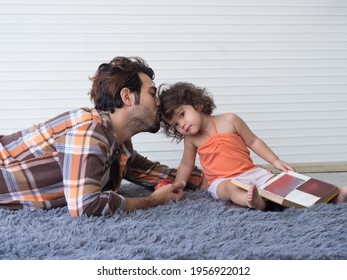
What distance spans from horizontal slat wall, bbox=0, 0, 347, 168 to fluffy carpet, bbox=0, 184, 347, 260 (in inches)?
52.4

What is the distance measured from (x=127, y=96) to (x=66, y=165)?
0.45 metres

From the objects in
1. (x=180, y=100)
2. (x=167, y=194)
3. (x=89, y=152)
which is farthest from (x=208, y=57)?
(x=89, y=152)

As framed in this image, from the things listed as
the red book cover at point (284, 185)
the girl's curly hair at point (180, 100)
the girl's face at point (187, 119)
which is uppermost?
the girl's curly hair at point (180, 100)

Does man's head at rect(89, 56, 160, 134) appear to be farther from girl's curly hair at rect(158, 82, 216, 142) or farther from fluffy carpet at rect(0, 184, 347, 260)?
fluffy carpet at rect(0, 184, 347, 260)

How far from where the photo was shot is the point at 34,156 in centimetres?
189

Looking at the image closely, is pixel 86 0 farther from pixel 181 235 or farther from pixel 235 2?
pixel 181 235

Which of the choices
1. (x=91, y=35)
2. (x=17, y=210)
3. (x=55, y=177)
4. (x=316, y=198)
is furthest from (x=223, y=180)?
(x=91, y=35)

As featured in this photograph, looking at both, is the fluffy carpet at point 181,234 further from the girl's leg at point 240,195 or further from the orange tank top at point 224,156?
the orange tank top at point 224,156

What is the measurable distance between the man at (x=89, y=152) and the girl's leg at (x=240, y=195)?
0.20 meters

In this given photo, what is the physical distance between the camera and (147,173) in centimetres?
236

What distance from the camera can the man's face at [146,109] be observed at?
2010 millimetres

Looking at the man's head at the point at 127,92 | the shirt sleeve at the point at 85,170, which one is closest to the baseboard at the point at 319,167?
the man's head at the point at 127,92

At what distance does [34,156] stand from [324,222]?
122cm
